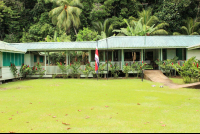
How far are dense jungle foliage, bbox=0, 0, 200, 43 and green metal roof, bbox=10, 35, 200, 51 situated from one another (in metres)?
8.79

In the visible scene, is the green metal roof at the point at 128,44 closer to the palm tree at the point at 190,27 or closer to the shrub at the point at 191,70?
the shrub at the point at 191,70

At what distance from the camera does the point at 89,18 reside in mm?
33281

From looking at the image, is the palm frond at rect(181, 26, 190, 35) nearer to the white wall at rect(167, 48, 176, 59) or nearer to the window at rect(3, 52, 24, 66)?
the white wall at rect(167, 48, 176, 59)

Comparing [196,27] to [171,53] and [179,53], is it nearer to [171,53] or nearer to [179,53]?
[179,53]

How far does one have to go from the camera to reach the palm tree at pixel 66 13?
30948mm

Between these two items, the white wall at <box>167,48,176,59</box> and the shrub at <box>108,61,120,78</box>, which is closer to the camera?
the shrub at <box>108,61,120,78</box>

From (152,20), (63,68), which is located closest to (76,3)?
(152,20)

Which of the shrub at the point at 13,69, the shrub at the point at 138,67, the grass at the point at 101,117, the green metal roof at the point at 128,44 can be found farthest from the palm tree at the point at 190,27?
the grass at the point at 101,117

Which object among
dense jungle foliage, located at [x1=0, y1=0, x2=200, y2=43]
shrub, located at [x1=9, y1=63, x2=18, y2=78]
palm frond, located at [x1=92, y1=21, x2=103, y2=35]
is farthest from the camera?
palm frond, located at [x1=92, y1=21, x2=103, y2=35]

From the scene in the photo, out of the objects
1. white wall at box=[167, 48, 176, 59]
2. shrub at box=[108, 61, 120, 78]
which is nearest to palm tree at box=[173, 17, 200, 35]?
white wall at box=[167, 48, 176, 59]

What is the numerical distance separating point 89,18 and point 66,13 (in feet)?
12.7

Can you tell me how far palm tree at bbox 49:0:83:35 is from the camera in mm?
30948

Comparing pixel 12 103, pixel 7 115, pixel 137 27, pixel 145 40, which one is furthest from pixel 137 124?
pixel 137 27

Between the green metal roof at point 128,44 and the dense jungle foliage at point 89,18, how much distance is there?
879 centimetres
